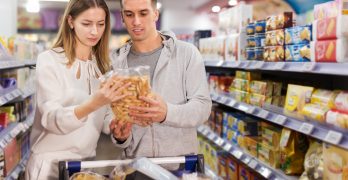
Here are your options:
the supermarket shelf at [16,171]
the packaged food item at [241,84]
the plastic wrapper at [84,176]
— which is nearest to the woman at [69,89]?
the plastic wrapper at [84,176]

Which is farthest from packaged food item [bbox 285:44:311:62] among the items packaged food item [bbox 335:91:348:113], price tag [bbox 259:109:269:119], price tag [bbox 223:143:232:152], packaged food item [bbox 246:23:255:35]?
price tag [bbox 223:143:232:152]

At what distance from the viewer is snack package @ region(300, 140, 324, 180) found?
8.85 ft

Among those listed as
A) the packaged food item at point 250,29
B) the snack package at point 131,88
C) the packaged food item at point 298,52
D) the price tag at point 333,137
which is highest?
the packaged food item at point 250,29

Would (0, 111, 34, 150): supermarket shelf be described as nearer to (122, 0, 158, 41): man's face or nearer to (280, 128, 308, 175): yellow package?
(122, 0, 158, 41): man's face

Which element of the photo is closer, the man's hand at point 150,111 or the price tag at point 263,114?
the man's hand at point 150,111

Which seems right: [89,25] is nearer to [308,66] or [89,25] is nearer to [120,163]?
[120,163]

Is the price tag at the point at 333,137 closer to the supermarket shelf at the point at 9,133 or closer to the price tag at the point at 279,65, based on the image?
the price tag at the point at 279,65

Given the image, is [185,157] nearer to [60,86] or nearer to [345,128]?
[60,86]

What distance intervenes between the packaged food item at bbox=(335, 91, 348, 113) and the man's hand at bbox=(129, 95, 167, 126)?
1.12 m

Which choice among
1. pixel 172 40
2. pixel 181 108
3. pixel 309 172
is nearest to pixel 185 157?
pixel 181 108

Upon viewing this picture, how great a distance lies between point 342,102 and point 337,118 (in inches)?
3.7

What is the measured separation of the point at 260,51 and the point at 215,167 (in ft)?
5.83

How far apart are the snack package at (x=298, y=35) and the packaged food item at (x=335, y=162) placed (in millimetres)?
674

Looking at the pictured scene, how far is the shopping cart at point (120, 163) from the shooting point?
1938 millimetres
